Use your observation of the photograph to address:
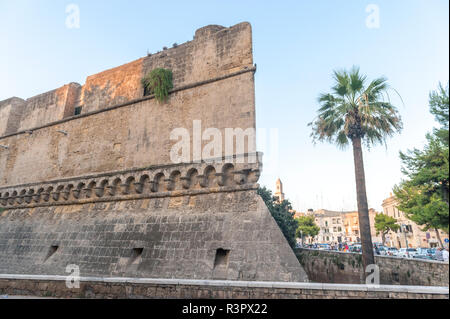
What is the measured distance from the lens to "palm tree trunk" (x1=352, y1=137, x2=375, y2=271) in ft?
29.4

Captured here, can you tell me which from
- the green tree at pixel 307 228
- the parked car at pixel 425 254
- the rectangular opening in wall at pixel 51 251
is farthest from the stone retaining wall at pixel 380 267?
the green tree at pixel 307 228

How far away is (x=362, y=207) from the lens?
9.38 metres

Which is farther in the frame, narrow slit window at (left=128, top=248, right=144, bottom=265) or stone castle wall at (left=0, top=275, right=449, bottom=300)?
narrow slit window at (left=128, top=248, right=144, bottom=265)

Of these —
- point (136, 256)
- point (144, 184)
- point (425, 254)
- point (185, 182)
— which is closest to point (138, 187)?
point (144, 184)

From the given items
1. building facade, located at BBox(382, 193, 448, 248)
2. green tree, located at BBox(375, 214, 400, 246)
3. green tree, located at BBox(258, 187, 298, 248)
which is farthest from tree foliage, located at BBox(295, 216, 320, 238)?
green tree, located at BBox(258, 187, 298, 248)

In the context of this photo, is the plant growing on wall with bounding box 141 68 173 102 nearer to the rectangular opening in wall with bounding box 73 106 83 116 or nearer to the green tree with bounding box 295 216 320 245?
the rectangular opening in wall with bounding box 73 106 83 116

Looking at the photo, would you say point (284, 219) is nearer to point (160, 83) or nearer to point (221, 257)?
point (221, 257)

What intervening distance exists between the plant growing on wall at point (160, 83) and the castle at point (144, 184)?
0.31m

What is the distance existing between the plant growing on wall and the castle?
1.03 ft

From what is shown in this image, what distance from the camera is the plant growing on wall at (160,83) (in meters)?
11.1

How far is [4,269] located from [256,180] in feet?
36.4

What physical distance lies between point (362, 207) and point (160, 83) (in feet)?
30.8
